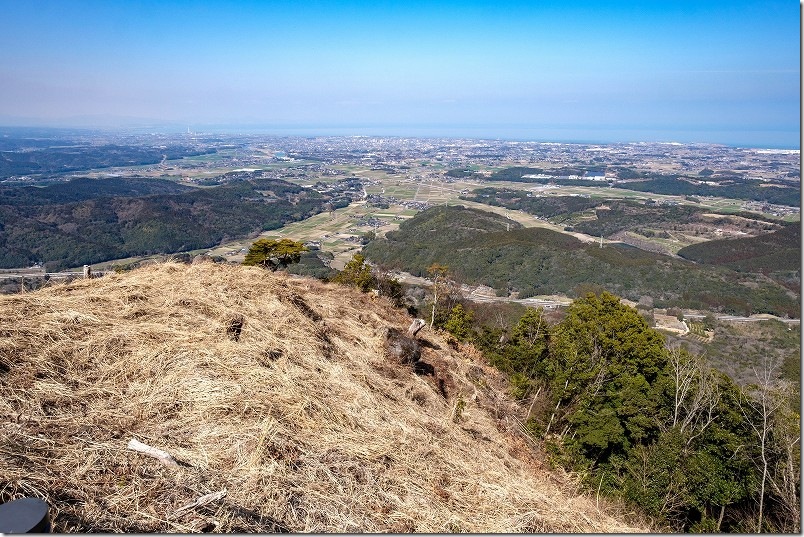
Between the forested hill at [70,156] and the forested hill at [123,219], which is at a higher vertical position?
the forested hill at [70,156]

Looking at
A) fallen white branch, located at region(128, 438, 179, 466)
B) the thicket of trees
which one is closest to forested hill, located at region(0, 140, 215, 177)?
the thicket of trees

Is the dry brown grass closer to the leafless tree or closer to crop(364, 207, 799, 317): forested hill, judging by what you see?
the leafless tree

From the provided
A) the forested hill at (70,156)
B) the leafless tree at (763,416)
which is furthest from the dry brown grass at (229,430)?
the forested hill at (70,156)

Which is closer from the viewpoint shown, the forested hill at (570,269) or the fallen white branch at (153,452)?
the fallen white branch at (153,452)

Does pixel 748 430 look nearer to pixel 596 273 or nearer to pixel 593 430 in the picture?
pixel 593 430

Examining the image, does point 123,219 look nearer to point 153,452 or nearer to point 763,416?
point 153,452

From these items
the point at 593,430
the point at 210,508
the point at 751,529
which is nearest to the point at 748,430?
the point at 751,529

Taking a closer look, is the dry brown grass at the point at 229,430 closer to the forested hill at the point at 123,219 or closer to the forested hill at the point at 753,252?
the forested hill at the point at 123,219
